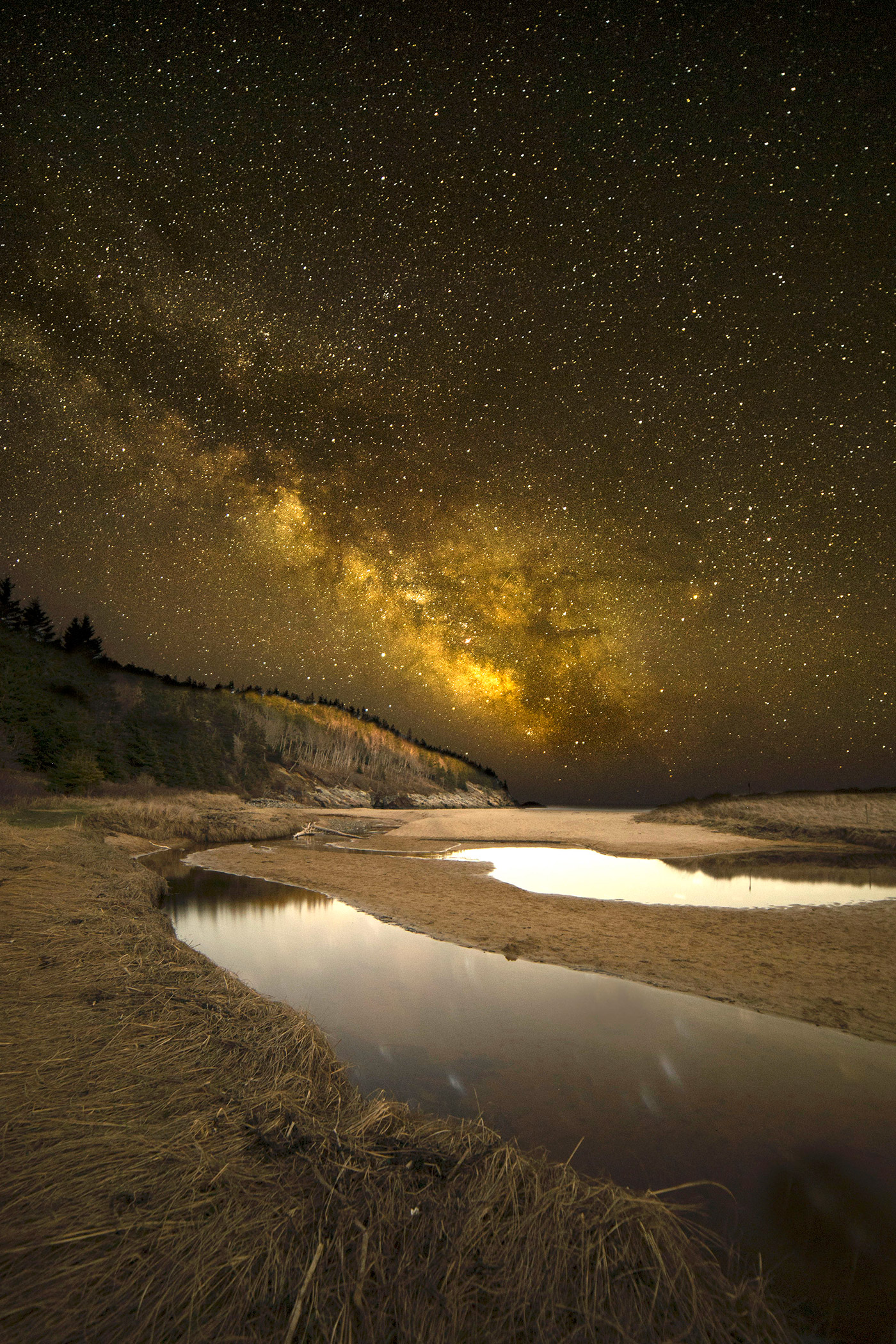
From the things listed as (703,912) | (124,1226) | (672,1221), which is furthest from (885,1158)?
(703,912)

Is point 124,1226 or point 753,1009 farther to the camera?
point 753,1009

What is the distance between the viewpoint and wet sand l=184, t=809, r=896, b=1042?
7340mm

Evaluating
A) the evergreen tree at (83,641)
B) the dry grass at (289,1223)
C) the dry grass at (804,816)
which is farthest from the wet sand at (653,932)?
the evergreen tree at (83,641)

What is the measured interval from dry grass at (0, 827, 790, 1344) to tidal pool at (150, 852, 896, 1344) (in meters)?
0.74

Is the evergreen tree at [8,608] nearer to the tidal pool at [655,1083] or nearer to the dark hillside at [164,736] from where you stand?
the dark hillside at [164,736]

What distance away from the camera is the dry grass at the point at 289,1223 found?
2.15 metres

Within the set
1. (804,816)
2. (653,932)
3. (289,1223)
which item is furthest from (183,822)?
(804,816)

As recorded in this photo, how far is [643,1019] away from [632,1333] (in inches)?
189

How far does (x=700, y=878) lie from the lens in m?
17.9

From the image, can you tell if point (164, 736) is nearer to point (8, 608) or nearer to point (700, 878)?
point (8, 608)

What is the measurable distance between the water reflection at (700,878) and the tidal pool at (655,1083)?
7.24 meters

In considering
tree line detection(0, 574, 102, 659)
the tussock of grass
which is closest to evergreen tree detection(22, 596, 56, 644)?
tree line detection(0, 574, 102, 659)

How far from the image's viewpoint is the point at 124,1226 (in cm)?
250

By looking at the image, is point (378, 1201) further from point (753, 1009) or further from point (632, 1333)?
point (753, 1009)
